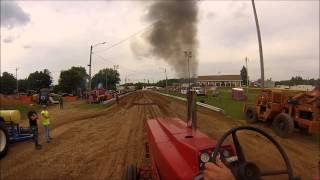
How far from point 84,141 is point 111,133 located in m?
2.33

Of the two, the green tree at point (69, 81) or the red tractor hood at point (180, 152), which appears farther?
the green tree at point (69, 81)

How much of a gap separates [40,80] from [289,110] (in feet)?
339

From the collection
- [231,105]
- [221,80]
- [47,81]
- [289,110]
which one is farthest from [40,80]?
[289,110]

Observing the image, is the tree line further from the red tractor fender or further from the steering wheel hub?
the steering wheel hub

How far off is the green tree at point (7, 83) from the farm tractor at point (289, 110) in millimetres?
88299

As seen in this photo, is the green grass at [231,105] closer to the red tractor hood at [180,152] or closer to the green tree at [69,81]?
the red tractor hood at [180,152]

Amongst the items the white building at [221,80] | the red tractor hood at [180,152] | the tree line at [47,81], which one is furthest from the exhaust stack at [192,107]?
the white building at [221,80]

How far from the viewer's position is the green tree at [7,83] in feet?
317

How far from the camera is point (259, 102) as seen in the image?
64.3ft

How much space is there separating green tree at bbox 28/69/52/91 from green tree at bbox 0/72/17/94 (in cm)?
706

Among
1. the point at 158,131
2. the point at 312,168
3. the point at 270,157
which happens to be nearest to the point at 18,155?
the point at 158,131

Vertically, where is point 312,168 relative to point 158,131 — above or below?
below

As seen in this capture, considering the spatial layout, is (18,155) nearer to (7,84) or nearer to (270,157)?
(270,157)

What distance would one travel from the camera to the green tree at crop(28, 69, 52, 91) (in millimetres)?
111500
